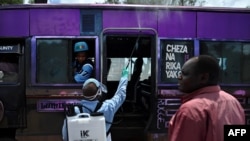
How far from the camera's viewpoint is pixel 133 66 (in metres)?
7.70

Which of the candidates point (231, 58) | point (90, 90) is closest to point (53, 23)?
point (90, 90)

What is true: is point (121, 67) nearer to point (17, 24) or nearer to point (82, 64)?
point (82, 64)

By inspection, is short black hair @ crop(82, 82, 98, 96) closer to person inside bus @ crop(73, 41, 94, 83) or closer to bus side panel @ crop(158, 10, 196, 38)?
person inside bus @ crop(73, 41, 94, 83)

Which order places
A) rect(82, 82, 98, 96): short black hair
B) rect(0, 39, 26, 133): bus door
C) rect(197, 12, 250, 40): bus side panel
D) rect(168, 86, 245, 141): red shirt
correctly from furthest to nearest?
rect(197, 12, 250, 40): bus side panel < rect(0, 39, 26, 133): bus door < rect(82, 82, 98, 96): short black hair < rect(168, 86, 245, 141): red shirt

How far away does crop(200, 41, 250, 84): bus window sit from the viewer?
6.64m

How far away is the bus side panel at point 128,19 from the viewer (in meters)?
6.35

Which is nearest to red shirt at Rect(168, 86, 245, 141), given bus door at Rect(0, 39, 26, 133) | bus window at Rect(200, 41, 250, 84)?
bus door at Rect(0, 39, 26, 133)

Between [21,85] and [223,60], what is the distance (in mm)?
2997

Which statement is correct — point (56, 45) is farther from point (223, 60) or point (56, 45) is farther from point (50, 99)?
point (223, 60)

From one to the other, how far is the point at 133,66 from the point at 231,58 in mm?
1784

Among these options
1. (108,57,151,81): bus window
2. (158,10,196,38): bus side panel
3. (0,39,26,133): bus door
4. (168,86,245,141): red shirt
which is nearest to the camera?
(168,86,245,141): red shirt

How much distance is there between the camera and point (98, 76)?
6.27 metres

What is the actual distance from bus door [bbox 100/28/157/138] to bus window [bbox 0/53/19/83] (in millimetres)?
1257

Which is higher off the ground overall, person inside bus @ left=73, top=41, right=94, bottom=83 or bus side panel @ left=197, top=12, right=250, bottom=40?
bus side panel @ left=197, top=12, right=250, bottom=40
